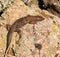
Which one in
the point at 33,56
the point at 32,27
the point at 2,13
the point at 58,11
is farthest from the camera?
the point at 58,11

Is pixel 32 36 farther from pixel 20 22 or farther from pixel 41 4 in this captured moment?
pixel 41 4

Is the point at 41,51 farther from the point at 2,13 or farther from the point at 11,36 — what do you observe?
the point at 2,13

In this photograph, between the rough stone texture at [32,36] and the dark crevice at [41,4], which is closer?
the rough stone texture at [32,36]

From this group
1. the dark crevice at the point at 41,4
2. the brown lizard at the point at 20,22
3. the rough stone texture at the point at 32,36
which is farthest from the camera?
the dark crevice at the point at 41,4

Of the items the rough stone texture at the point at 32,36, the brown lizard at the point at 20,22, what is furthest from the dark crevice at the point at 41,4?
the brown lizard at the point at 20,22

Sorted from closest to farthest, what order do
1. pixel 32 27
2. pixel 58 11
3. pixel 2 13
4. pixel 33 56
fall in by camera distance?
1. pixel 33 56
2. pixel 32 27
3. pixel 2 13
4. pixel 58 11

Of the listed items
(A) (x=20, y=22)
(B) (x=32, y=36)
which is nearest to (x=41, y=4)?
(A) (x=20, y=22)

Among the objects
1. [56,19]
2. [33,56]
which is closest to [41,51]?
[33,56]

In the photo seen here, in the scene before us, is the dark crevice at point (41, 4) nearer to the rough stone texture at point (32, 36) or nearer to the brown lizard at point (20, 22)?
the rough stone texture at point (32, 36)

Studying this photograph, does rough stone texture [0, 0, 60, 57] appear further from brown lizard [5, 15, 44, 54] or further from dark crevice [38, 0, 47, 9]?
dark crevice [38, 0, 47, 9]

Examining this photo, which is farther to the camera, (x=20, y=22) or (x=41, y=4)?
(x=41, y=4)

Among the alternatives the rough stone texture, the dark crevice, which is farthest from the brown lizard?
the dark crevice
